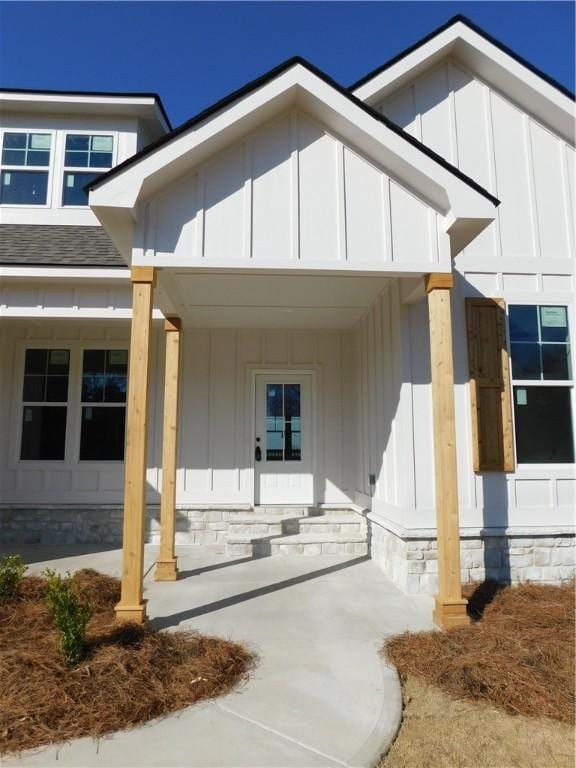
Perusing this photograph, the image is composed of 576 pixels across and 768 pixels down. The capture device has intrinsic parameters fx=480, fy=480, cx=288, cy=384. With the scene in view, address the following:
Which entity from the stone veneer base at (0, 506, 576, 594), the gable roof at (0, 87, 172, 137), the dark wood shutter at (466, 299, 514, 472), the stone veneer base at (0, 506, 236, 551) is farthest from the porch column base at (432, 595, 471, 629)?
the gable roof at (0, 87, 172, 137)

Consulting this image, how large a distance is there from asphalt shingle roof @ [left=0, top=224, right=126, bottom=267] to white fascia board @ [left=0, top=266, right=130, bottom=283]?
61 mm

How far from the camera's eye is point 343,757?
2.31 metres

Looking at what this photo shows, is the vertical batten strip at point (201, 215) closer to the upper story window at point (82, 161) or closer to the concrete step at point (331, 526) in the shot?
the concrete step at point (331, 526)

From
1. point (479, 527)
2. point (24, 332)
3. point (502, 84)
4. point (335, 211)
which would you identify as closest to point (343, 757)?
point (479, 527)

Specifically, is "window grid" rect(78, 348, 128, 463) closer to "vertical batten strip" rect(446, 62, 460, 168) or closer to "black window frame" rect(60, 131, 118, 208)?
"black window frame" rect(60, 131, 118, 208)

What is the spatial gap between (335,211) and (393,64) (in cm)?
274

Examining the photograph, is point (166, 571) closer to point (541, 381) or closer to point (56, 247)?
point (541, 381)

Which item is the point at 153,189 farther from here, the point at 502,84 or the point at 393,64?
the point at 502,84

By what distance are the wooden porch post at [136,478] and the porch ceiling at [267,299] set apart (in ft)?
2.41

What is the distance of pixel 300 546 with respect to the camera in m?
6.27

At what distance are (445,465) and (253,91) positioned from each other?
11.6 ft

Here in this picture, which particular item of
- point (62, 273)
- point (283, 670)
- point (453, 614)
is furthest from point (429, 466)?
point (62, 273)

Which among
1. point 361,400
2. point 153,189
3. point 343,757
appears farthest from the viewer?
point 361,400

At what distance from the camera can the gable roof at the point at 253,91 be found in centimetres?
387
